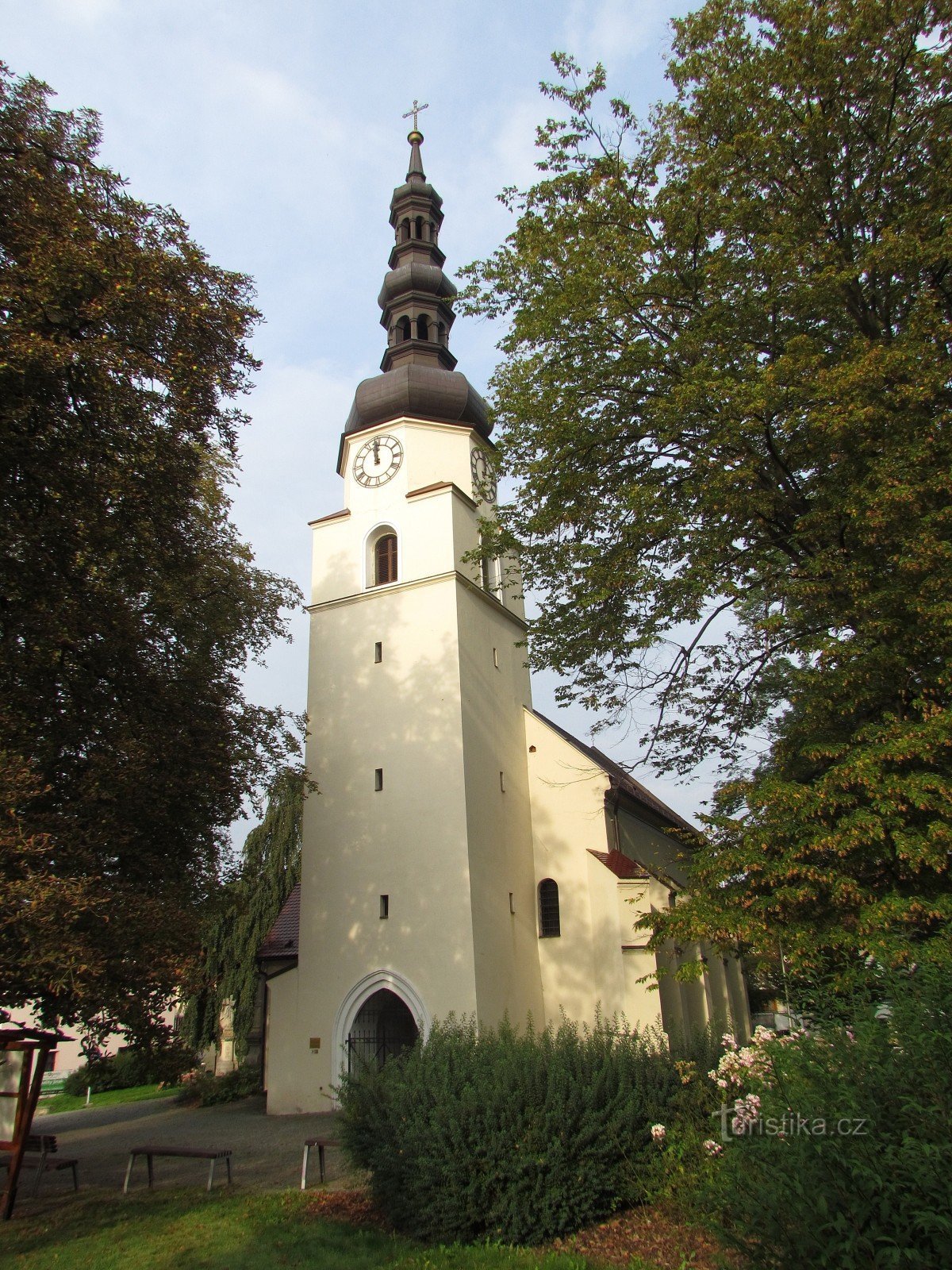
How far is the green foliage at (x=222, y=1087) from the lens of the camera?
19.6 metres

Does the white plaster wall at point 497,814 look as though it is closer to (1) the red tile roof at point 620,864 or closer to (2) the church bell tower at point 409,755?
(2) the church bell tower at point 409,755

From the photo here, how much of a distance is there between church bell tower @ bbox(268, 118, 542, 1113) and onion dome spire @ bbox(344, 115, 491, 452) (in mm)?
59

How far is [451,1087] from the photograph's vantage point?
26.9 ft

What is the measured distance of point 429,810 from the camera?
17.1 m

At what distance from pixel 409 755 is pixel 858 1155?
14126 mm

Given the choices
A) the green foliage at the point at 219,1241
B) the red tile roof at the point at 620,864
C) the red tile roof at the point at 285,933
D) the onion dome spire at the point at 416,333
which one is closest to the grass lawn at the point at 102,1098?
the red tile roof at the point at 285,933

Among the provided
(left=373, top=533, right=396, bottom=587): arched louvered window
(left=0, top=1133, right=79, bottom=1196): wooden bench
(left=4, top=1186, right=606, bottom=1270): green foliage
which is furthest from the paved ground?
(left=373, top=533, right=396, bottom=587): arched louvered window

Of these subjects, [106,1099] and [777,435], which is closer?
[777,435]

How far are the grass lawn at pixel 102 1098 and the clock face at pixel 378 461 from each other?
610 inches

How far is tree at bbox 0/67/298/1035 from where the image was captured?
7.82 meters

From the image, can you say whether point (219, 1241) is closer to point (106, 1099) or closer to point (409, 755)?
point (409, 755)

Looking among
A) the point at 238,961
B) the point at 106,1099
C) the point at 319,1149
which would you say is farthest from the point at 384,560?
the point at 106,1099

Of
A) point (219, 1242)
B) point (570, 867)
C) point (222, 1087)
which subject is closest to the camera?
point (219, 1242)

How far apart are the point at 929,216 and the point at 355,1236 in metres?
10.9
